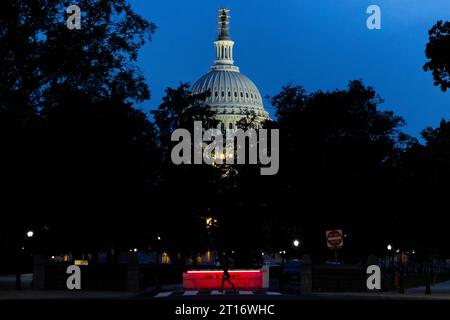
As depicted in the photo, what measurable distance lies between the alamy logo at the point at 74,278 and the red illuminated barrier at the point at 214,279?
229 inches

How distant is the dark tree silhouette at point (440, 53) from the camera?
161 feet

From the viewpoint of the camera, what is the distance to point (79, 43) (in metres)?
49.5

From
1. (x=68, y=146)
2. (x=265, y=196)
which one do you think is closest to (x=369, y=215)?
(x=265, y=196)

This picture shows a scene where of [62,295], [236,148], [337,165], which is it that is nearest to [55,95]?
[62,295]

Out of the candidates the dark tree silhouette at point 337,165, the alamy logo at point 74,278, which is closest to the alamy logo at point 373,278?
the alamy logo at point 74,278

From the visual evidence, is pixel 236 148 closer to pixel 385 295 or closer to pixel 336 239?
pixel 336 239

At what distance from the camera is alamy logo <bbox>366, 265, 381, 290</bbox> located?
52.7 meters

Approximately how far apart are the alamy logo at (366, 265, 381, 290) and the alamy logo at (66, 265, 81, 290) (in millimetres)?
13673

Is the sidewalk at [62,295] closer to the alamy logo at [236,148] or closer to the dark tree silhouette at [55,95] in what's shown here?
the dark tree silhouette at [55,95]

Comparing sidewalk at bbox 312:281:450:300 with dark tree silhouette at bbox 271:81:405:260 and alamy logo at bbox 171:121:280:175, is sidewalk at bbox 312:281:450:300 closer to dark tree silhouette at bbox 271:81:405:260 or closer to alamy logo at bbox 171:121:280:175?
dark tree silhouette at bbox 271:81:405:260

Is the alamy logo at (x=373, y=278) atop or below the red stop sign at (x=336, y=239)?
below

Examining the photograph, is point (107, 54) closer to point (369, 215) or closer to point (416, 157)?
point (369, 215)

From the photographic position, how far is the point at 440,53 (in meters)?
49.1

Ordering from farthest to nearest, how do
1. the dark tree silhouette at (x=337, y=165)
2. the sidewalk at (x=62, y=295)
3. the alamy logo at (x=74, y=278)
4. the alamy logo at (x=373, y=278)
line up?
the dark tree silhouette at (x=337, y=165)
the alamy logo at (x=74, y=278)
the alamy logo at (x=373, y=278)
the sidewalk at (x=62, y=295)
